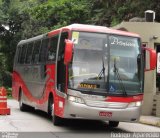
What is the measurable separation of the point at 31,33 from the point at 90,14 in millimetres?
8833

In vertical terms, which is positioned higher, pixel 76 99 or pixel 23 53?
pixel 23 53

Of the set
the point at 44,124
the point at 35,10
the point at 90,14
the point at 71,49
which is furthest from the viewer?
the point at 35,10

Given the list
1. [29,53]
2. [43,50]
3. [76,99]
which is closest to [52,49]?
[43,50]

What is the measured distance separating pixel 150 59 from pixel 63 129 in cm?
342

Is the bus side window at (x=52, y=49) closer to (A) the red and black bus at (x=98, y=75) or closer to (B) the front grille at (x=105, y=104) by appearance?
(A) the red and black bus at (x=98, y=75)

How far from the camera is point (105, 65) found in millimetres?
14055

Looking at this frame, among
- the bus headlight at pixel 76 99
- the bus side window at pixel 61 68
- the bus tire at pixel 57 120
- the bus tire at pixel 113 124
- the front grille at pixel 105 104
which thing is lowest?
the bus tire at pixel 113 124

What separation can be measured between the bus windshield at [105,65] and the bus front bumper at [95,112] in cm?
49

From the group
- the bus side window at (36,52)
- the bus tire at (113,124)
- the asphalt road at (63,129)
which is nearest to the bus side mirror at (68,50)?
the asphalt road at (63,129)

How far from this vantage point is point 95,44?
1429cm

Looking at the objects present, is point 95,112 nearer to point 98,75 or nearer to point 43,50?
point 98,75

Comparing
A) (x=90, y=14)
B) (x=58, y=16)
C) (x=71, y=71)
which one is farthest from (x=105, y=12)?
(x=71, y=71)

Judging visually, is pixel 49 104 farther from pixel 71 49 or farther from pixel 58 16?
pixel 58 16

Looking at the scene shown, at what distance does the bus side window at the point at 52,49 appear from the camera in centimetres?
1611
